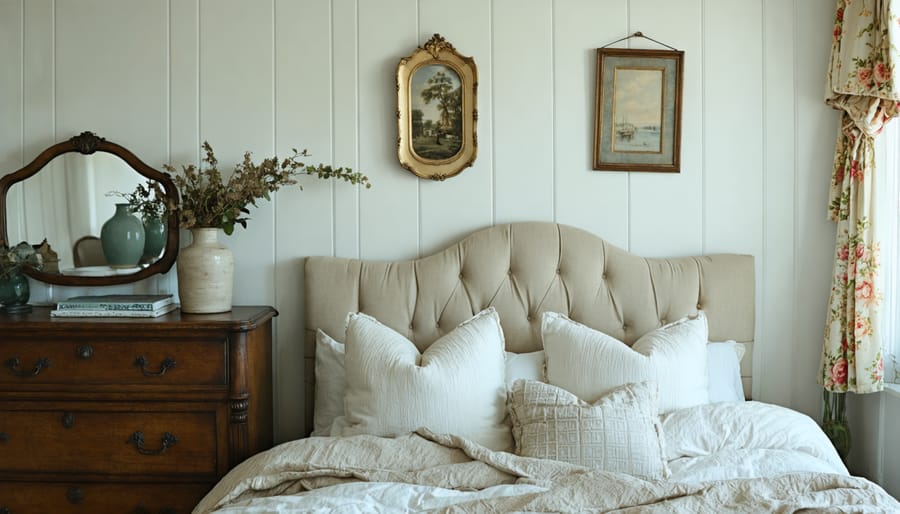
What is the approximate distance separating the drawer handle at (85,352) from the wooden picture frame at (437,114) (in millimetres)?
1178

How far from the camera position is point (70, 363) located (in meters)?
2.18

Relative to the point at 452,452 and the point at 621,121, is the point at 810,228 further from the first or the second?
the point at 452,452

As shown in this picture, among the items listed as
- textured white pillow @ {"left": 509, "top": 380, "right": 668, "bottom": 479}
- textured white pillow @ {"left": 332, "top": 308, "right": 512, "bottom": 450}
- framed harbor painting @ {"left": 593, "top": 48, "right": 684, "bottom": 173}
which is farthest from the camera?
framed harbor painting @ {"left": 593, "top": 48, "right": 684, "bottom": 173}

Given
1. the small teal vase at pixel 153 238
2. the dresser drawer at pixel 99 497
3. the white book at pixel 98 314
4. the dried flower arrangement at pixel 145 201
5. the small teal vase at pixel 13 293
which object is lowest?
the dresser drawer at pixel 99 497

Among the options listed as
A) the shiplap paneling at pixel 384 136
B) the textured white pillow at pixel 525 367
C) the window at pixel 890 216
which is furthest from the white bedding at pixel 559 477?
the shiplap paneling at pixel 384 136

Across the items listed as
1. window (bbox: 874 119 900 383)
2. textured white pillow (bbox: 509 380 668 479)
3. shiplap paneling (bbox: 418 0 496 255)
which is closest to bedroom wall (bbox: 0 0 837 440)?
shiplap paneling (bbox: 418 0 496 255)

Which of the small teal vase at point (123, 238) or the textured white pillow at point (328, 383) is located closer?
the textured white pillow at point (328, 383)

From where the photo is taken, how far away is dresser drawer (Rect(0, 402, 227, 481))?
2.18m

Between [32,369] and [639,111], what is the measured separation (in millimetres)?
2209

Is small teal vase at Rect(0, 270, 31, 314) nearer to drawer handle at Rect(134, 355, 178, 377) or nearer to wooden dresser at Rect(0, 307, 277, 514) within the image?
wooden dresser at Rect(0, 307, 277, 514)

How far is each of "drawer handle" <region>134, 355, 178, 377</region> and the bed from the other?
409 millimetres

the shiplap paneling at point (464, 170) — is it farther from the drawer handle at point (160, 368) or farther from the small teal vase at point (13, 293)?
the small teal vase at point (13, 293)

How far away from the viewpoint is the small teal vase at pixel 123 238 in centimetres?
252

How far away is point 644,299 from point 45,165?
7.24 feet
